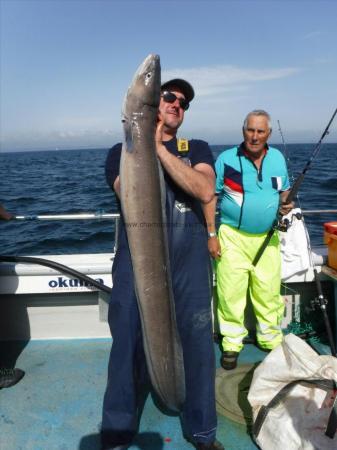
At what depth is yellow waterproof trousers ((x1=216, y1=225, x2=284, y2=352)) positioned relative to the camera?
4316mm

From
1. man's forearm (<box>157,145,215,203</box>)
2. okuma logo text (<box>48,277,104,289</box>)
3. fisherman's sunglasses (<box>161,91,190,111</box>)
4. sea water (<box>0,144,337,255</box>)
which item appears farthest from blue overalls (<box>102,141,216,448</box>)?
sea water (<box>0,144,337,255</box>)

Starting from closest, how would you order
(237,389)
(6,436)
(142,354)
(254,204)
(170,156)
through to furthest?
(170,156), (142,354), (6,436), (237,389), (254,204)

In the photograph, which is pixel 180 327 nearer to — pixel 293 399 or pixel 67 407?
pixel 293 399

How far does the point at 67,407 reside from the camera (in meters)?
3.71

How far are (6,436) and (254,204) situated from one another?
9.96 ft

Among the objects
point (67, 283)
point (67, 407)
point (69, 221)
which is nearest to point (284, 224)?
point (67, 283)

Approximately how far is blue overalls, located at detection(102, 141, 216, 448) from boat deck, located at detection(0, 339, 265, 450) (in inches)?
13.5

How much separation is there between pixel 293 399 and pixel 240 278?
56.9 inches

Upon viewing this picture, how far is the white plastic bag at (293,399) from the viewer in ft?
9.43

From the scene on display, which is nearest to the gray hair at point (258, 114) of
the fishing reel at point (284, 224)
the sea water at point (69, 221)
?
the fishing reel at point (284, 224)

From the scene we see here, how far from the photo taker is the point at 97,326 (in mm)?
4906

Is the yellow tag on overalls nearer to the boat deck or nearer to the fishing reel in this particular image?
the fishing reel

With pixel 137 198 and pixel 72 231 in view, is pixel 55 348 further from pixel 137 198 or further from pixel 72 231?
pixel 72 231

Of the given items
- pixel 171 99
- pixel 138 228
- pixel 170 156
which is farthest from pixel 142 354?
pixel 171 99
